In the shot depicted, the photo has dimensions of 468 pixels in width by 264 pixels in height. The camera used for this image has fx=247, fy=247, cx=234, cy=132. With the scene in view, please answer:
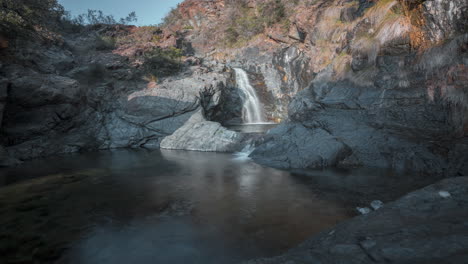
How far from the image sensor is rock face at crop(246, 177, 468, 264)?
197 centimetres

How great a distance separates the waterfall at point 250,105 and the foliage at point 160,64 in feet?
16.7

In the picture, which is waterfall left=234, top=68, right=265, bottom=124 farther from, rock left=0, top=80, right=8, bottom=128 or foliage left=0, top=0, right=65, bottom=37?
rock left=0, top=80, right=8, bottom=128

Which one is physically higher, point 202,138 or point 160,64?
point 160,64

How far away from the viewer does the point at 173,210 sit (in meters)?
5.30

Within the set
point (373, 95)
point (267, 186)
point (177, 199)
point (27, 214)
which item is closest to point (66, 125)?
point (27, 214)

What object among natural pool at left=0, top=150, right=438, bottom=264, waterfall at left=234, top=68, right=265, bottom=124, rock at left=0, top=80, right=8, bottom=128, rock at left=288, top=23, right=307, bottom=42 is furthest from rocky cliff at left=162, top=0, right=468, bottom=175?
rock at left=0, top=80, right=8, bottom=128

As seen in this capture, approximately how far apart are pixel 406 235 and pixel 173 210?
13.9 feet

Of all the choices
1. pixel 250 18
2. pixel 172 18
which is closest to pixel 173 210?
pixel 250 18

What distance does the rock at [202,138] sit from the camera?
1203cm

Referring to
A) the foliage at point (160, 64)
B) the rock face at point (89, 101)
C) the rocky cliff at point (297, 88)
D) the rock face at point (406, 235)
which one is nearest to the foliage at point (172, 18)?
the rocky cliff at point (297, 88)

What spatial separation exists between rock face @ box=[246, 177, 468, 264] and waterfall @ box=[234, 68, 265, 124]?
16.0m

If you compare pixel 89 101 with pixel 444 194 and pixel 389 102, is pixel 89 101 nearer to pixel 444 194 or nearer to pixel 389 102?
pixel 389 102

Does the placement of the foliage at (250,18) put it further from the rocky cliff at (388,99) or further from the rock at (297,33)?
the rocky cliff at (388,99)

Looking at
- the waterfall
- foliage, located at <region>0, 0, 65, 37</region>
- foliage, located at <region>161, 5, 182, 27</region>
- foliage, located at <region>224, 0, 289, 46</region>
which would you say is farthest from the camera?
foliage, located at <region>161, 5, 182, 27</region>
